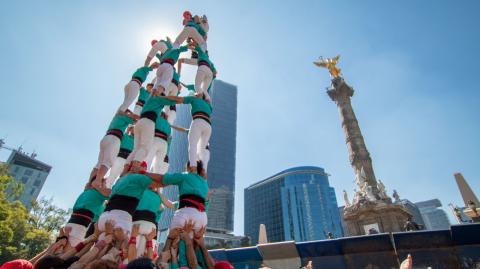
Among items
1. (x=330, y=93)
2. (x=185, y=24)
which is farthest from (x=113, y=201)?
(x=330, y=93)

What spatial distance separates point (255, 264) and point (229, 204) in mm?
76093

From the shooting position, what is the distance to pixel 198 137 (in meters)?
5.32

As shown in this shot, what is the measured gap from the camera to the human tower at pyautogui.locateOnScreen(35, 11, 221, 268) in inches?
148

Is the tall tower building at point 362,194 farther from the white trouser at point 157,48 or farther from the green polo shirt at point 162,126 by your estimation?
the white trouser at point 157,48

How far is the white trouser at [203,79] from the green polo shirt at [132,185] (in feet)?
9.38

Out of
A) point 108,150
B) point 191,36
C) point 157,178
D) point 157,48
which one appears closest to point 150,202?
point 157,178

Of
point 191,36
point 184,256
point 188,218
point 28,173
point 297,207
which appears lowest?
point 184,256

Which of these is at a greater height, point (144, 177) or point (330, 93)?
point (330, 93)

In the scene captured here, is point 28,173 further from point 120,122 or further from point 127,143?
point 120,122

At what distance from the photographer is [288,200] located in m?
89.2

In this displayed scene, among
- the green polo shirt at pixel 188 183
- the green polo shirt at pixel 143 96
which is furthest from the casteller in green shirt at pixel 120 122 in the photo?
the green polo shirt at pixel 188 183

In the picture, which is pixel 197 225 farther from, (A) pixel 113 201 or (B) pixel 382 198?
(B) pixel 382 198

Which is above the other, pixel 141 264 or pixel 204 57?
pixel 204 57

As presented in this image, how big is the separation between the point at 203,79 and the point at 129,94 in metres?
2.06
